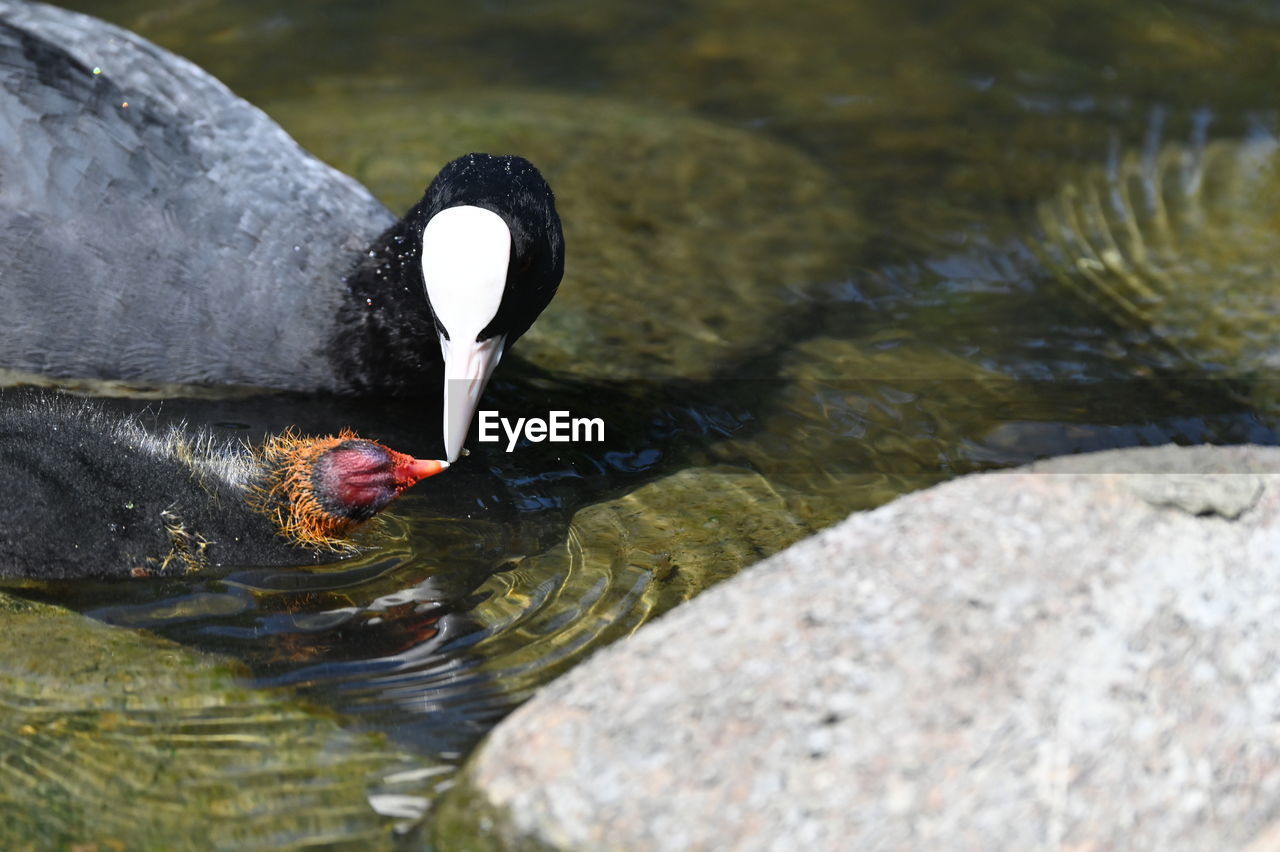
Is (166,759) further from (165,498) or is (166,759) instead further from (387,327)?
(387,327)

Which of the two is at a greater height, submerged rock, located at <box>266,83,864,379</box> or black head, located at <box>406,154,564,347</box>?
black head, located at <box>406,154,564,347</box>

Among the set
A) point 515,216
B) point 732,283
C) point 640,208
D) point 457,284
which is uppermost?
point 515,216

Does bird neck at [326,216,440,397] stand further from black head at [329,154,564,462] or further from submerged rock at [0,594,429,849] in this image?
submerged rock at [0,594,429,849]

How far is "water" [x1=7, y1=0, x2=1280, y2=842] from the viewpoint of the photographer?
10.7ft

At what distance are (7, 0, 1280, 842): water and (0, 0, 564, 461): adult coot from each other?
17cm

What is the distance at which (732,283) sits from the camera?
16.1ft

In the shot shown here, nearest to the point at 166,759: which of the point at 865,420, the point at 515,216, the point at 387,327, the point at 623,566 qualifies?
the point at 623,566

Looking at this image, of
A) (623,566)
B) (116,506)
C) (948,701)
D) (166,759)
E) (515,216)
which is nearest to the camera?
(948,701)

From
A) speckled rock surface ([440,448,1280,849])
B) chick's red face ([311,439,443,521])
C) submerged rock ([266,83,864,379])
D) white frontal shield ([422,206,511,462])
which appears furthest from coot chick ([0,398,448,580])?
submerged rock ([266,83,864,379])

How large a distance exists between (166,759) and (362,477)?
825mm

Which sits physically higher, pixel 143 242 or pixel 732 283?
pixel 143 242

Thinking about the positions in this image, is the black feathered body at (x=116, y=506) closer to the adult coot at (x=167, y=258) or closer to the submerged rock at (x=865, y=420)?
the adult coot at (x=167, y=258)

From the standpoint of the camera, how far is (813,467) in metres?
3.95

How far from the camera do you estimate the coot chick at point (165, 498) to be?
318cm
